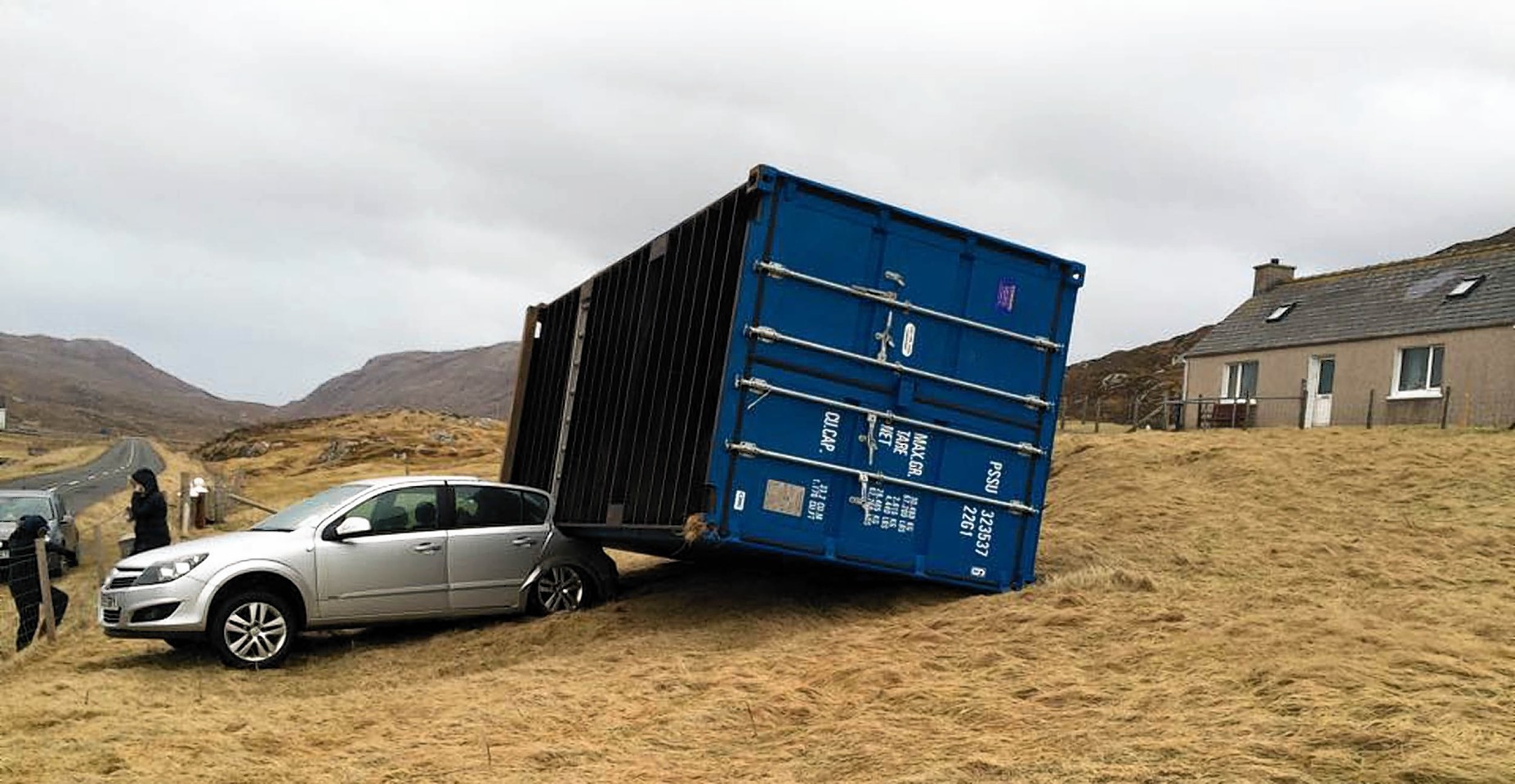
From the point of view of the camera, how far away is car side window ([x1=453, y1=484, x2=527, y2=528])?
11.9 meters

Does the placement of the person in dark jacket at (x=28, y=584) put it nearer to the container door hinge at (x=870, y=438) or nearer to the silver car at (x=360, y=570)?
the silver car at (x=360, y=570)

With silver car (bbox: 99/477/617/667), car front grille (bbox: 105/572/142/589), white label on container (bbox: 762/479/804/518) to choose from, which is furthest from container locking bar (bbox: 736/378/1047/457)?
car front grille (bbox: 105/572/142/589)

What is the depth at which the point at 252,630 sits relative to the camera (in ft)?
34.3

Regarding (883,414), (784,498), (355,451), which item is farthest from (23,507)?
(355,451)

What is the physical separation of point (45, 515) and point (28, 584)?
8888 mm

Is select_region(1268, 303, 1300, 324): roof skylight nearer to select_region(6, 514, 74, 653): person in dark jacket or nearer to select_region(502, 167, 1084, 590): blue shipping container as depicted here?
select_region(502, 167, 1084, 590): blue shipping container

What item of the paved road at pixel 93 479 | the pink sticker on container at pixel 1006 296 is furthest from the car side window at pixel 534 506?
the paved road at pixel 93 479

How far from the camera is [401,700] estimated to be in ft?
29.1

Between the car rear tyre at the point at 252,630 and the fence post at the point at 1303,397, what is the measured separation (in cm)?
2283

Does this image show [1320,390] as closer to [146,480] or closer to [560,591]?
[560,591]

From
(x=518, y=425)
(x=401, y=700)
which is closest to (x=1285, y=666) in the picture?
(x=401, y=700)

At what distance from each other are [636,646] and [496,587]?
224 centimetres

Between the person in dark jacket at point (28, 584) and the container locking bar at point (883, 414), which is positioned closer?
the container locking bar at point (883, 414)

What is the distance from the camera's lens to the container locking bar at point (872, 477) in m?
9.72
